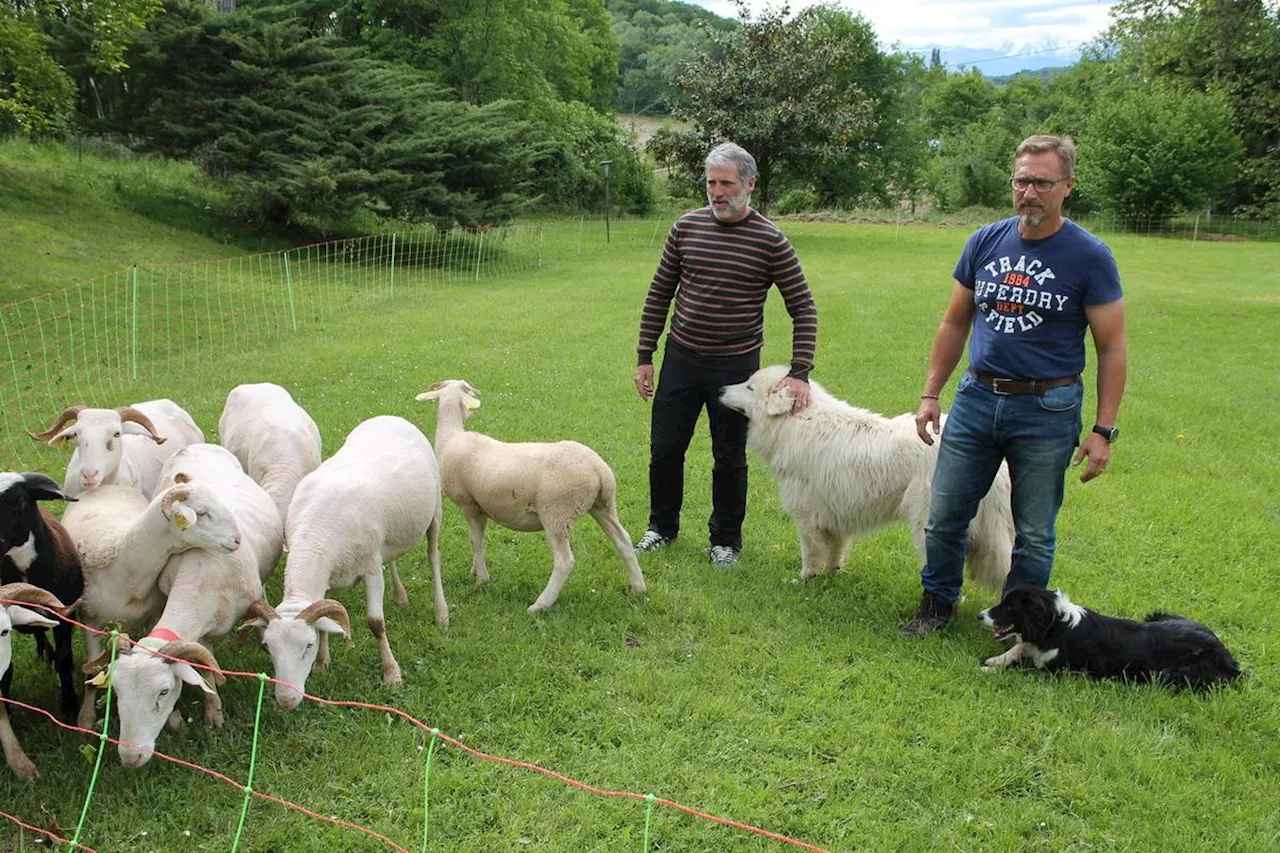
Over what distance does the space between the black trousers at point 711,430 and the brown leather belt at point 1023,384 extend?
184 centimetres

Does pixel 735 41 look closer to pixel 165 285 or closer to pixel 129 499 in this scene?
pixel 165 285

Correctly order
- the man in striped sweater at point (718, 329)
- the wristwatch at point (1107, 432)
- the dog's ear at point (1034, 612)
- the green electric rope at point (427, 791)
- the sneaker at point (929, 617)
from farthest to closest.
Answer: the man in striped sweater at point (718, 329) → the sneaker at point (929, 617) → the dog's ear at point (1034, 612) → the wristwatch at point (1107, 432) → the green electric rope at point (427, 791)

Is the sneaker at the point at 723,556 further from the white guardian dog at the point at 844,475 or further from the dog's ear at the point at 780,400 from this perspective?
the dog's ear at the point at 780,400

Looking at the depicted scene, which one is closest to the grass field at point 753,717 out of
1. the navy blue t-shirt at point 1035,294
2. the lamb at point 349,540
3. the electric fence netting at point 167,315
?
the lamb at point 349,540

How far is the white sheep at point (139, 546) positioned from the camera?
3.88 m

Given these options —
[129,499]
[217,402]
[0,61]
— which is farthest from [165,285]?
[129,499]

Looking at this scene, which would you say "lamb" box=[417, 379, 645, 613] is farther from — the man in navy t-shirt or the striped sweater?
the man in navy t-shirt

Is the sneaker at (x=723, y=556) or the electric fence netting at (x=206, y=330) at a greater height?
the electric fence netting at (x=206, y=330)

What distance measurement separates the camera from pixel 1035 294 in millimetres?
3906

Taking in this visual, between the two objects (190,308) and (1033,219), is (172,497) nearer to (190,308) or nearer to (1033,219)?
(1033,219)

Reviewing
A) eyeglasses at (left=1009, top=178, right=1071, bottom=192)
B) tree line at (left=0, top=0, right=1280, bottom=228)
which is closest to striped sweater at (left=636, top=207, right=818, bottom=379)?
eyeglasses at (left=1009, top=178, right=1071, bottom=192)

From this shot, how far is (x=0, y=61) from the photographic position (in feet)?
46.2

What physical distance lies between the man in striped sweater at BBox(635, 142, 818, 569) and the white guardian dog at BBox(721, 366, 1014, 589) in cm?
13

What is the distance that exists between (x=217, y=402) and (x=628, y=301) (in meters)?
9.56
